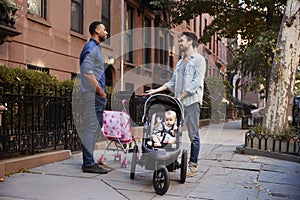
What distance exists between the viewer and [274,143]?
24.9ft

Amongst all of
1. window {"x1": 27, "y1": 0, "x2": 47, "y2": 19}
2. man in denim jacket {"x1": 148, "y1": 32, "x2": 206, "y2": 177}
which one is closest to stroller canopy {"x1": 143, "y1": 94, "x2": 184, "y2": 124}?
man in denim jacket {"x1": 148, "y1": 32, "x2": 206, "y2": 177}

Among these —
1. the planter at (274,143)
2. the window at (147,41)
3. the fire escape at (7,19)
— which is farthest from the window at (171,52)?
the planter at (274,143)

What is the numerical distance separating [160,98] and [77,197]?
1.78 m

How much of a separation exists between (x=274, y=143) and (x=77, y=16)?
8.39m

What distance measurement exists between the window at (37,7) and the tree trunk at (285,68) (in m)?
6.78

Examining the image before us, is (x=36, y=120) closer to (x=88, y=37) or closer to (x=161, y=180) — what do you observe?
(x=161, y=180)

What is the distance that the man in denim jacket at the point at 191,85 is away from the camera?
5039 millimetres

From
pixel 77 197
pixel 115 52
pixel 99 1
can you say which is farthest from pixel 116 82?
pixel 77 197

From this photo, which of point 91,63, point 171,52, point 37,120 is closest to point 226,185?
point 91,63

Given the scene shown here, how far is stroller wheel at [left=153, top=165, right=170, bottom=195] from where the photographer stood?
4.15 metres

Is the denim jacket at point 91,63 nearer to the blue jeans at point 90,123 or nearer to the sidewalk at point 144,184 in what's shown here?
the blue jeans at point 90,123

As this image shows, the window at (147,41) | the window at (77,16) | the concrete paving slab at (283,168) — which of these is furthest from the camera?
the window at (147,41)

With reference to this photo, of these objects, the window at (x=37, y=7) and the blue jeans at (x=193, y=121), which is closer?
the blue jeans at (x=193, y=121)

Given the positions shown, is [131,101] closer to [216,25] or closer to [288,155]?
[288,155]
